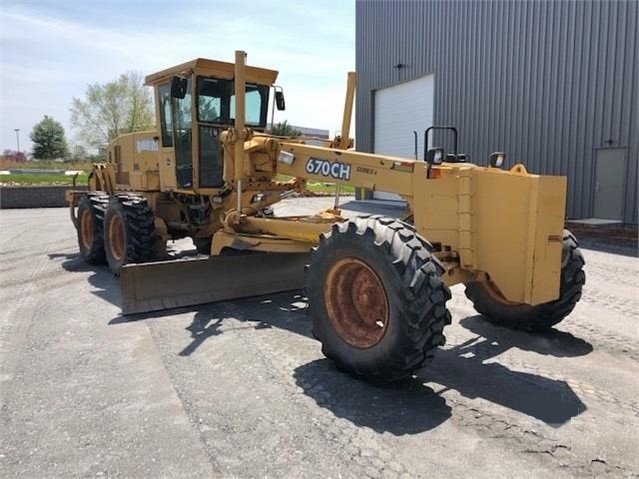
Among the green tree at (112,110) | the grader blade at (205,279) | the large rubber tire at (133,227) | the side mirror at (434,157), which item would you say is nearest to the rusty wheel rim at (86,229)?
the large rubber tire at (133,227)

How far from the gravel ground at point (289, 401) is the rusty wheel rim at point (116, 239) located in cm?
230

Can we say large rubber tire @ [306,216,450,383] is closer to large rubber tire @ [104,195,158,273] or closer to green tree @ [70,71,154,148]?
large rubber tire @ [104,195,158,273]

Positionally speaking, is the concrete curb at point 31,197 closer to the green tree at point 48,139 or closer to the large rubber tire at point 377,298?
the large rubber tire at point 377,298

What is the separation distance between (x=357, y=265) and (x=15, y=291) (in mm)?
5679

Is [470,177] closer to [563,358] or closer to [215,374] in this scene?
[563,358]

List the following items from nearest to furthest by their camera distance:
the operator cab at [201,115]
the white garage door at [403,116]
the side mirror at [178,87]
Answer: the side mirror at [178,87], the operator cab at [201,115], the white garage door at [403,116]

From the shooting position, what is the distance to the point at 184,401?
4.18 metres

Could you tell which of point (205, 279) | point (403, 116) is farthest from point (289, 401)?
point (403, 116)

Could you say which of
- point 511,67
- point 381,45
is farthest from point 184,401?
point 381,45

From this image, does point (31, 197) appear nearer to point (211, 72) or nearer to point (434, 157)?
point (211, 72)

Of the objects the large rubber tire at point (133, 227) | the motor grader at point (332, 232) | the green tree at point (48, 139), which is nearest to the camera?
the motor grader at point (332, 232)

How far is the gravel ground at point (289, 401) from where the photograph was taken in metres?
3.33

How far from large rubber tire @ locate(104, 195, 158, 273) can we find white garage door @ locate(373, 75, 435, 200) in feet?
45.6

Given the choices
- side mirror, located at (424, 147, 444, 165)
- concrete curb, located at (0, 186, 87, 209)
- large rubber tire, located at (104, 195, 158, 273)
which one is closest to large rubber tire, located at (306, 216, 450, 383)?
side mirror, located at (424, 147, 444, 165)
